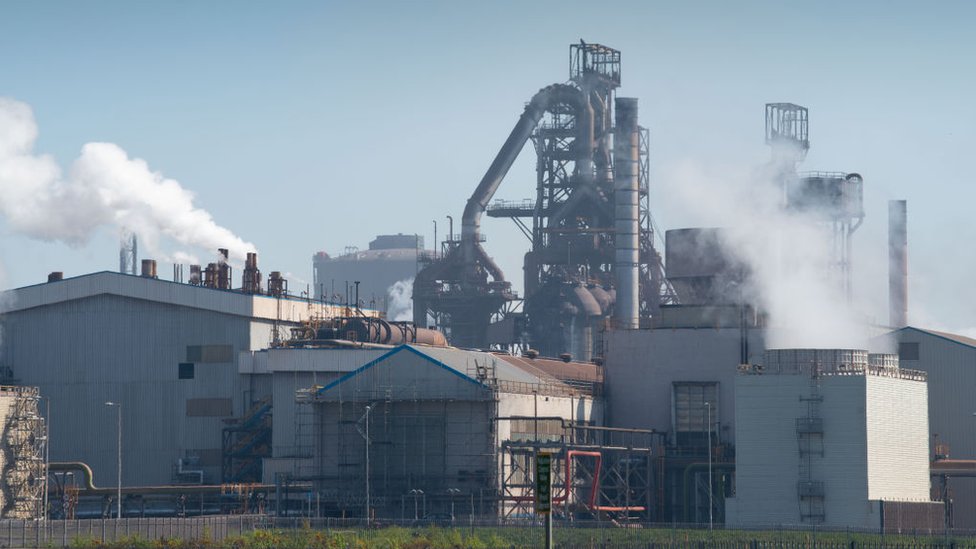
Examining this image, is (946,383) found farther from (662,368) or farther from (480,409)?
(480,409)

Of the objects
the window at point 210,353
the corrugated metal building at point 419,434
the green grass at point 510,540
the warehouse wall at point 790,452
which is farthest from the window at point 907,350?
the window at point 210,353

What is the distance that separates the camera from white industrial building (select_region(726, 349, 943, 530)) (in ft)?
261

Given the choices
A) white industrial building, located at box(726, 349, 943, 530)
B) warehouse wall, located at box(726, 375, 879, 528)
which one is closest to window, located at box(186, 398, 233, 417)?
white industrial building, located at box(726, 349, 943, 530)

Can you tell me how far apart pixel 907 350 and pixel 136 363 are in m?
46.4

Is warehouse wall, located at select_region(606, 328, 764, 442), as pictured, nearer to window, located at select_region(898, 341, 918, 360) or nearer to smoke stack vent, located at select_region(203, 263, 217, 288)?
window, located at select_region(898, 341, 918, 360)

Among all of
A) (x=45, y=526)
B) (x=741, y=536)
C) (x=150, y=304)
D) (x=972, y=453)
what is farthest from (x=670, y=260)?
(x=45, y=526)

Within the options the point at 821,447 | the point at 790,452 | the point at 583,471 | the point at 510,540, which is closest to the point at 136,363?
the point at 583,471

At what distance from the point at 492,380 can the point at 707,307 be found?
1810cm

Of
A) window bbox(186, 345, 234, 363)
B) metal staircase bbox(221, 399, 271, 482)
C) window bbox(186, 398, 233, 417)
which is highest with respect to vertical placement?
window bbox(186, 345, 234, 363)

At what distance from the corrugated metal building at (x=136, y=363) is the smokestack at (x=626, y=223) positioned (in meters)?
35.7

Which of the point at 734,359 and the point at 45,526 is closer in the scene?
the point at 45,526

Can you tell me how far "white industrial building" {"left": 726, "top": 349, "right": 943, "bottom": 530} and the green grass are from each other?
979 centimetres

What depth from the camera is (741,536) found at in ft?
220

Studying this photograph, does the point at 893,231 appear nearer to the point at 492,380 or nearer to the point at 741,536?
the point at 492,380
